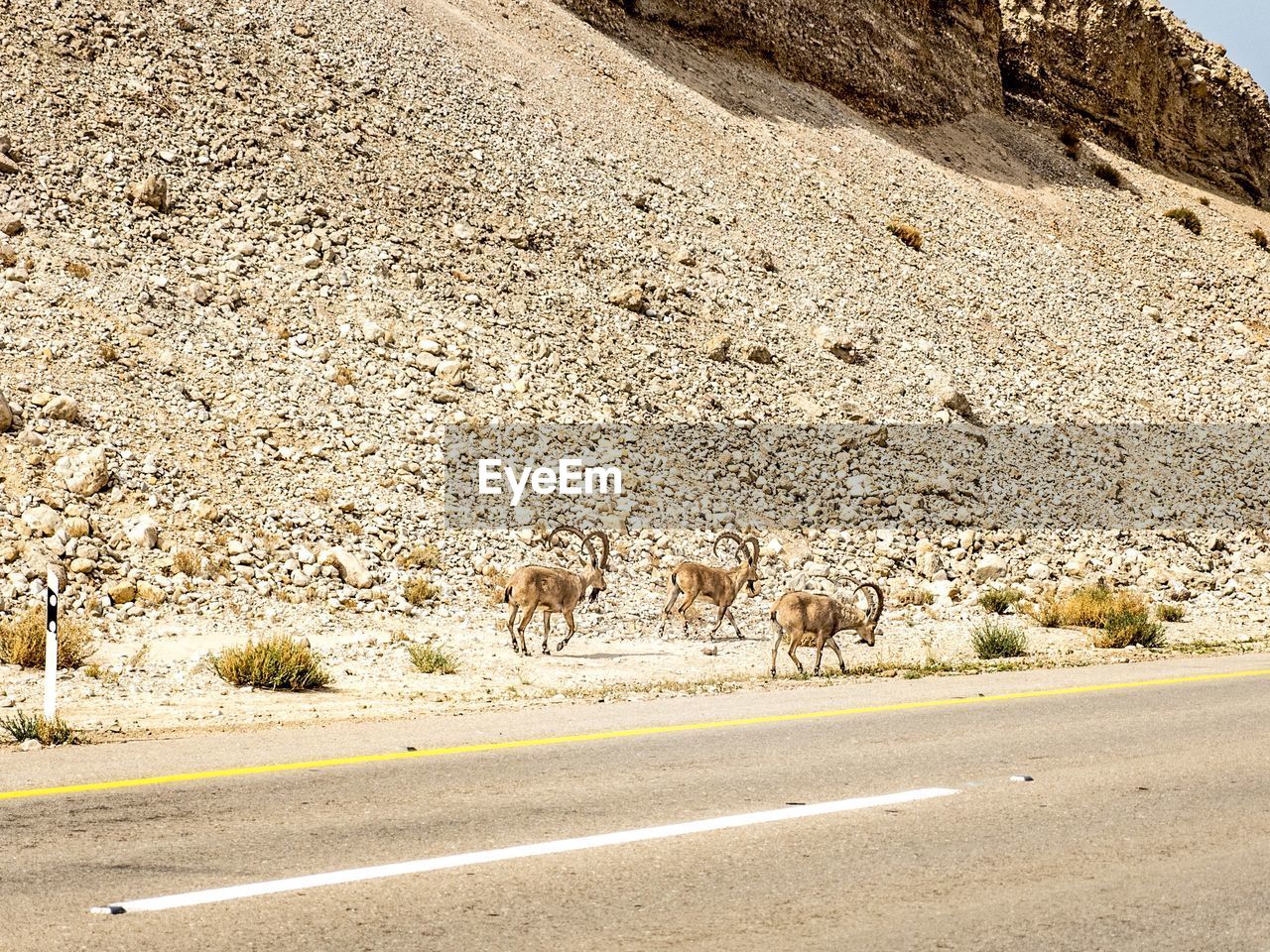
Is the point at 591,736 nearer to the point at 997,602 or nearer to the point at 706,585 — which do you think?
the point at 706,585

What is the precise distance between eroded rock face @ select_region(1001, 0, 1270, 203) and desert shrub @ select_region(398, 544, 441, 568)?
4054 centimetres

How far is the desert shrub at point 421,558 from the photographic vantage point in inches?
747

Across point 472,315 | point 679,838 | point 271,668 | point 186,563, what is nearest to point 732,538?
point 472,315

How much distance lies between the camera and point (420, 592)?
59.4 ft

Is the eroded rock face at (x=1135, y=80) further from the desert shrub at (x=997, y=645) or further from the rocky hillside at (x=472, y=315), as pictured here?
the desert shrub at (x=997, y=645)

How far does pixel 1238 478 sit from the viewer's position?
29438 millimetres

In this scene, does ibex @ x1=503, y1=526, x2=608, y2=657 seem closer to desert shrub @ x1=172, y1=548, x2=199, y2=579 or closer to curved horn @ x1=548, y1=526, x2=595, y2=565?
curved horn @ x1=548, y1=526, x2=595, y2=565

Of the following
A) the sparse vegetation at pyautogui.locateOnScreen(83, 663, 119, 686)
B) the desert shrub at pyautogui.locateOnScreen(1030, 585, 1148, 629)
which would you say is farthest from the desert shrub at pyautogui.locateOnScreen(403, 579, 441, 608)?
the desert shrub at pyautogui.locateOnScreen(1030, 585, 1148, 629)

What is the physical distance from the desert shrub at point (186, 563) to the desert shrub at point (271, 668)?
4.42 meters

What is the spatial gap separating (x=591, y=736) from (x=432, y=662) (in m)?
5.35

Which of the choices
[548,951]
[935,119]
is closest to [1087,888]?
[548,951]

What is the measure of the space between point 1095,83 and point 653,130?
26.0 m

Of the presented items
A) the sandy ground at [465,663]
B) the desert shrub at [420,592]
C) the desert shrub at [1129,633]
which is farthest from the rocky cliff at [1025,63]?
the desert shrub at [1129,633]

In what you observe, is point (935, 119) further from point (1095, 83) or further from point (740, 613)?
point (740, 613)
